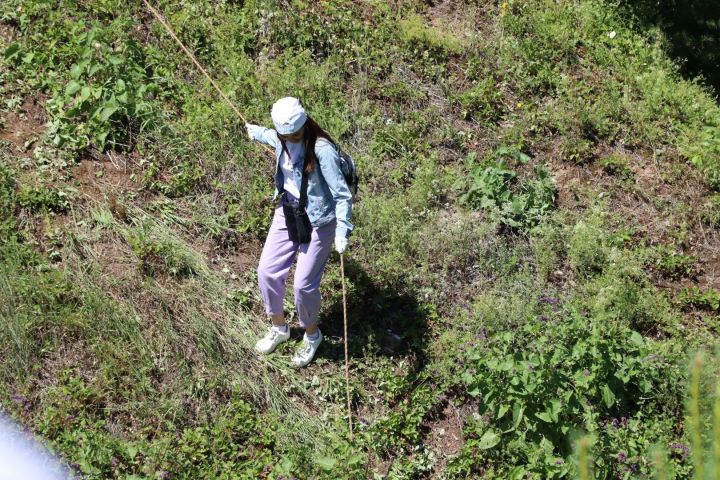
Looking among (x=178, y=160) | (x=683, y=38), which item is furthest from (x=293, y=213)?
(x=683, y=38)

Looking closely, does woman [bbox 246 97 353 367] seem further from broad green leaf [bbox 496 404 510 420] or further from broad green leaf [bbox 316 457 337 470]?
broad green leaf [bbox 496 404 510 420]

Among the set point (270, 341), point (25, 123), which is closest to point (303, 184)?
point (270, 341)

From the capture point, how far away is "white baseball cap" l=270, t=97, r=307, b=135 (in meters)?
4.65

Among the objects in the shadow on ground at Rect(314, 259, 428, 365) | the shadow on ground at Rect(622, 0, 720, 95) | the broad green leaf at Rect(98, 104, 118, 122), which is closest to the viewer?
the shadow on ground at Rect(314, 259, 428, 365)

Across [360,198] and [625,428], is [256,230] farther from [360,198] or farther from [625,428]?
[625,428]

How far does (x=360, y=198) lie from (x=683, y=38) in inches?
151

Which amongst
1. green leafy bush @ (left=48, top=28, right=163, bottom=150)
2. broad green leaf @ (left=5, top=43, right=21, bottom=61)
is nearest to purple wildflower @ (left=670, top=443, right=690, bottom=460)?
green leafy bush @ (left=48, top=28, right=163, bottom=150)

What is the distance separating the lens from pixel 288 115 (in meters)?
4.65

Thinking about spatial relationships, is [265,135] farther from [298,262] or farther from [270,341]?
[270,341]

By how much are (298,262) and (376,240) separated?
3.83 feet

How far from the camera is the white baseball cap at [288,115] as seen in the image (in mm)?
4652

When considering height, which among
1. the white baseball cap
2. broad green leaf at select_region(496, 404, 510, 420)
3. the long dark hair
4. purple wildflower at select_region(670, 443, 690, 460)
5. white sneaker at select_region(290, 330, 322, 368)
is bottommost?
white sneaker at select_region(290, 330, 322, 368)

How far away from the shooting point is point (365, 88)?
7.22 meters

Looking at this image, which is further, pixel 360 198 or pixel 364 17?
pixel 364 17
